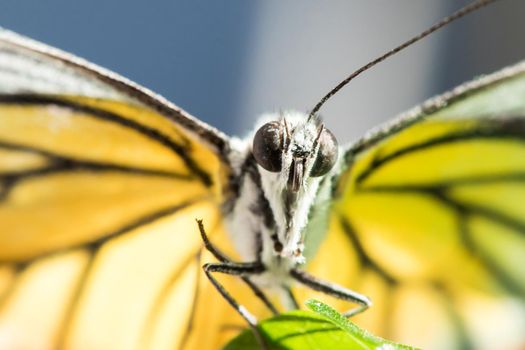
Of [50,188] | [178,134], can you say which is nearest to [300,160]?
[178,134]

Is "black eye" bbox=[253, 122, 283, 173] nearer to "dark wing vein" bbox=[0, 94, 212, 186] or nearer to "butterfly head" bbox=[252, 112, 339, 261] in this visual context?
"butterfly head" bbox=[252, 112, 339, 261]

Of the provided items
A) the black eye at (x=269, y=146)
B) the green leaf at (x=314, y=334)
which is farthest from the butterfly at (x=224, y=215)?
the green leaf at (x=314, y=334)

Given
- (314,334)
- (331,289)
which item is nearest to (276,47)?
(331,289)

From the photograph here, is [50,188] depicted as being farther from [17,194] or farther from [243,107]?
[243,107]

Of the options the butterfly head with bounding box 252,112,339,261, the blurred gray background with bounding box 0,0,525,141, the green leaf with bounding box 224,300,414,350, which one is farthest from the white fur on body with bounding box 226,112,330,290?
the blurred gray background with bounding box 0,0,525,141

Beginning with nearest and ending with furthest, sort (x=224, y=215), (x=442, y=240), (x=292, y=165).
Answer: (x=292, y=165)
(x=224, y=215)
(x=442, y=240)

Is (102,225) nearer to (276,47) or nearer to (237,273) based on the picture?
(237,273)
